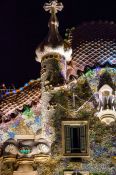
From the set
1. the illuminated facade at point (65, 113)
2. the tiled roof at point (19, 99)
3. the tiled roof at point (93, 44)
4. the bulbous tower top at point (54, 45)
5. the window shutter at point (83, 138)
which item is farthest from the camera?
the tiled roof at point (93, 44)

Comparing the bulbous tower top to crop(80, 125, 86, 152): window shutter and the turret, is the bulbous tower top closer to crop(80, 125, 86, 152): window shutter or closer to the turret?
the turret

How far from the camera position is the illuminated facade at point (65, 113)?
26.4 m

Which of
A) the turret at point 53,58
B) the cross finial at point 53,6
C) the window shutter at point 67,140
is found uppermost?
the cross finial at point 53,6

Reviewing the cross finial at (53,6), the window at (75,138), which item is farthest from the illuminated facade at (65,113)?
the cross finial at (53,6)

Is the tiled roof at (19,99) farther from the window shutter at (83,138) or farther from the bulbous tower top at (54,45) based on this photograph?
the window shutter at (83,138)

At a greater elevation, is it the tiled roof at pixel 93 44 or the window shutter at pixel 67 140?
the tiled roof at pixel 93 44

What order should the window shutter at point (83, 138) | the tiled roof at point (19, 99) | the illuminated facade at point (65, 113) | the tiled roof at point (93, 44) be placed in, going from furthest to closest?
the tiled roof at point (93, 44) < the tiled roof at point (19, 99) < the window shutter at point (83, 138) < the illuminated facade at point (65, 113)

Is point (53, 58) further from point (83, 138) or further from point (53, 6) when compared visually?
point (83, 138)

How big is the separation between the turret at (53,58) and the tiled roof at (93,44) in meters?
0.69

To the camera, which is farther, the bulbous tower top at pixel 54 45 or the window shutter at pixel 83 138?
the bulbous tower top at pixel 54 45

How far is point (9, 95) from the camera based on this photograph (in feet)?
95.1

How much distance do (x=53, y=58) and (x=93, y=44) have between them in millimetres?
2158

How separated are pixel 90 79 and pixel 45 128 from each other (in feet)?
10.2

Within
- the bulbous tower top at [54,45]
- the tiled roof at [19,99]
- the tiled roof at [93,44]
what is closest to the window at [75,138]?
the tiled roof at [19,99]
